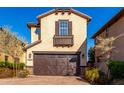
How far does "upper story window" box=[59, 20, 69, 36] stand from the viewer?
2606 cm

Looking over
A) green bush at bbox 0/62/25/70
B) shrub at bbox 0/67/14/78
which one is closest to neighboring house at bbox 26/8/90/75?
green bush at bbox 0/62/25/70

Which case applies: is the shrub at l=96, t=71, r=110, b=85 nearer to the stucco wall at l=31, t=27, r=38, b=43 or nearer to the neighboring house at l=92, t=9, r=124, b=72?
the neighboring house at l=92, t=9, r=124, b=72

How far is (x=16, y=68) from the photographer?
2384cm

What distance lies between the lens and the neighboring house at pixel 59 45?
25891 millimetres

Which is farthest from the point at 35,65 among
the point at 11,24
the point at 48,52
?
the point at 11,24

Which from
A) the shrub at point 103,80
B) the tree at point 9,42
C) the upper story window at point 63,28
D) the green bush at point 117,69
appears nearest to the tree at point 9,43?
the tree at point 9,42

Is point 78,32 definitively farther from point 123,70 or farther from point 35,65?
point 123,70

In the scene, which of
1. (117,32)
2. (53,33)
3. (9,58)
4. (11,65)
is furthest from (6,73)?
(117,32)

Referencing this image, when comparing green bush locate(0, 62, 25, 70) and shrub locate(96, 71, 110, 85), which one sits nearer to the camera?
shrub locate(96, 71, 110, 85)

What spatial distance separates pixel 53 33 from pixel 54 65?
2652 mm

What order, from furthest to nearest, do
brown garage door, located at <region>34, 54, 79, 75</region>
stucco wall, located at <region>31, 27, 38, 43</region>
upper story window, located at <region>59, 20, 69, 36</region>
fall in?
stucco wall, located at <region>31, 27, 38, 43</region> → upper story window, located at <region>59, 20, 69, 36</region> → brown garage door, located at <region>34, 54, 79, 75</region>

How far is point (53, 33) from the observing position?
26.2 meters

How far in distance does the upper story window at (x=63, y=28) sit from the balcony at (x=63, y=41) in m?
0.34

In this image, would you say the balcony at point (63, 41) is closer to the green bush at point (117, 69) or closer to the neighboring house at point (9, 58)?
the neighboring house at point (9, 58)
